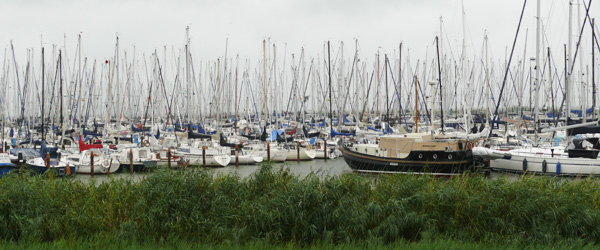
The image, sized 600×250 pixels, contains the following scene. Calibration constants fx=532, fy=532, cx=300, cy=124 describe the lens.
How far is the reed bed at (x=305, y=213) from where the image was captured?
40.9 ft

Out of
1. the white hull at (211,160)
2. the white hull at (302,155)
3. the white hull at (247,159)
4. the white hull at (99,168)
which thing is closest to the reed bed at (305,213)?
the white hull at (99,168)

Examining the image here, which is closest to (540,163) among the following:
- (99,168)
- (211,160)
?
(211,160)

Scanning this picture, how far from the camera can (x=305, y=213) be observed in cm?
1334

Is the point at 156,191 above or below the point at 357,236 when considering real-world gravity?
above

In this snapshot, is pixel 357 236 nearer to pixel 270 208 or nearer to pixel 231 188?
pixel 270 208

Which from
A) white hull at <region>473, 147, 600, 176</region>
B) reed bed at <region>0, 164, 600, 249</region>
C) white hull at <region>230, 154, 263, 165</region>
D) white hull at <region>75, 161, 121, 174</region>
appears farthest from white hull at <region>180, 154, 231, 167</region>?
reed bed at <region>0, 164, 600, 249</region>

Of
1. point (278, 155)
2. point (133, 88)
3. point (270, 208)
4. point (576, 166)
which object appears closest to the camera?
point (270, 208)

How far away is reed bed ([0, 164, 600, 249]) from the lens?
40.9 ft

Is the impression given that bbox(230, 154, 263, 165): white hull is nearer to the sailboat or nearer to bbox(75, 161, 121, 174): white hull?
the sailboat

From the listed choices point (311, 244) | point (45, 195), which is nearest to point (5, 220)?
point (45, 195)

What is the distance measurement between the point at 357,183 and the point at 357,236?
9.02 ft

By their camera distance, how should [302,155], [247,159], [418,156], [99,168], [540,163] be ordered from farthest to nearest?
[302,155] < [247,159] < [99,168] < [418,156] < [540,163]

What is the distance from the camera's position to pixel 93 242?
11758 millimetres

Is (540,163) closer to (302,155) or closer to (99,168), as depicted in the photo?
(302,155)
